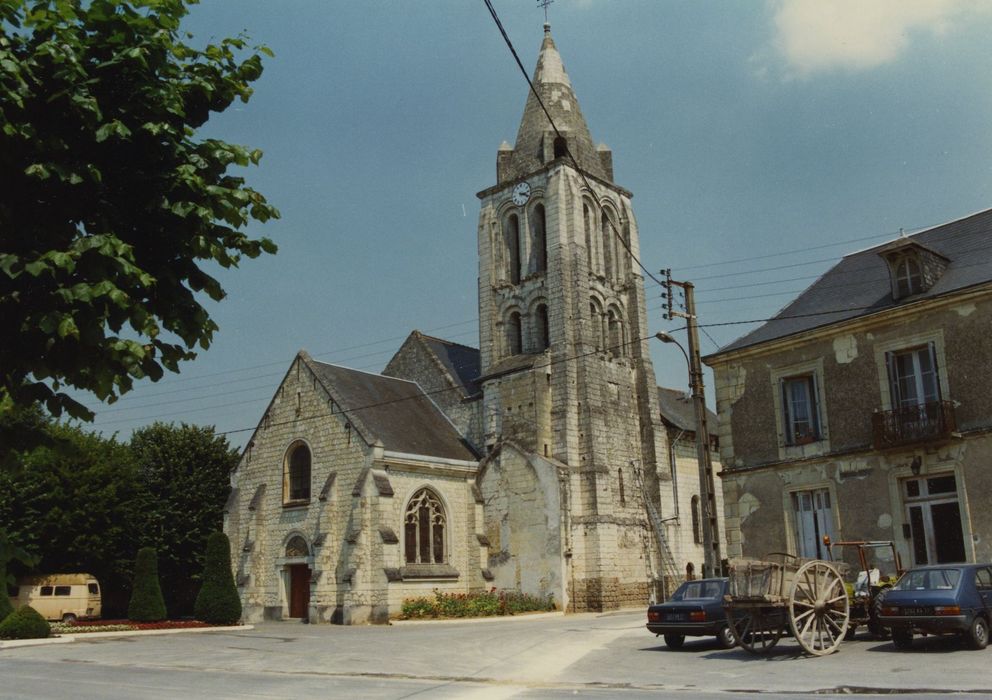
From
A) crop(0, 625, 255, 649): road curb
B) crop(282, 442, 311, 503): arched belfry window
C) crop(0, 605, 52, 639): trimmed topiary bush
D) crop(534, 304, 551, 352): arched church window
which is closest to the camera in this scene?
crop(0, 625, 255, 649): road curb

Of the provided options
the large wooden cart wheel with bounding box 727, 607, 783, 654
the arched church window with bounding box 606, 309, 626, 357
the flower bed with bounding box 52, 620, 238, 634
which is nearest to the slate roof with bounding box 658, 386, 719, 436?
the arched church window with bounding box 606, 309, 626, 357

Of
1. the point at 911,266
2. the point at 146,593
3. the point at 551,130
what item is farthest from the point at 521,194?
the point at 911,266

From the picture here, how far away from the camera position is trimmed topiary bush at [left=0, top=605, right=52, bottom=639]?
24147mm

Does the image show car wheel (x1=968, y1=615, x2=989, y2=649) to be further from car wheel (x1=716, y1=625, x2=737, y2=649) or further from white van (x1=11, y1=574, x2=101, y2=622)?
white van (x1=11, y1=574, x2=101, y2=622)

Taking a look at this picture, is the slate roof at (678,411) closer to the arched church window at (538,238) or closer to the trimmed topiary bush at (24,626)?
the arched church window at (538,238)

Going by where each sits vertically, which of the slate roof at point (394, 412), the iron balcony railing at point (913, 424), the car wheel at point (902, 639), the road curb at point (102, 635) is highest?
the slate roof at point (394, 412)

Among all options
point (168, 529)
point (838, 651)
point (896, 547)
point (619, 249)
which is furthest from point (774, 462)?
point (168, 529)

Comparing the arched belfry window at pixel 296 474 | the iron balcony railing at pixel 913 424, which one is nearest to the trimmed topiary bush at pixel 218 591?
the arched belfry window at pixel 296 474

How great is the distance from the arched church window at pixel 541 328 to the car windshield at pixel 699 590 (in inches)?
755

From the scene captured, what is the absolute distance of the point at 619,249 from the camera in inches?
1549

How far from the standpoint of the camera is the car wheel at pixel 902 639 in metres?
13.8

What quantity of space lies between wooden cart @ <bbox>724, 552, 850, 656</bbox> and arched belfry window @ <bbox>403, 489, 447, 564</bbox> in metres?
18.6

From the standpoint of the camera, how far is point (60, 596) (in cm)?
3275

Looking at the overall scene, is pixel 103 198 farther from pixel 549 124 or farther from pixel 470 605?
pixel 549 124
